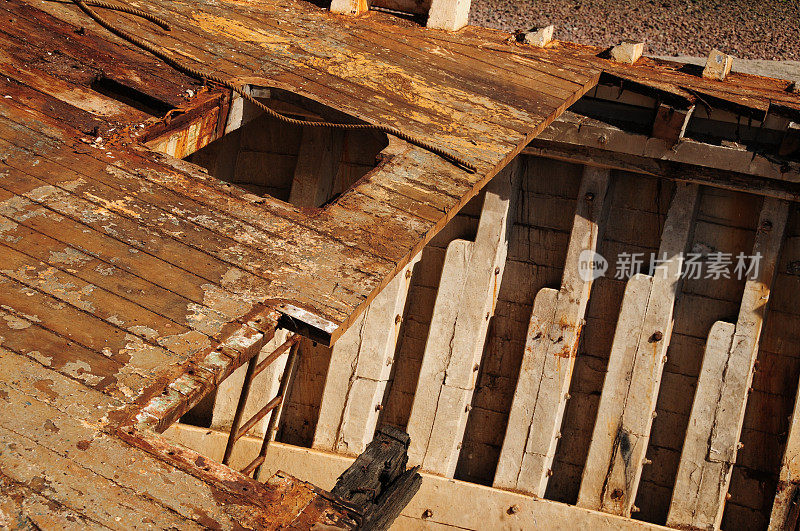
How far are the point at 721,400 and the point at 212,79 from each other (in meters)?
4.04

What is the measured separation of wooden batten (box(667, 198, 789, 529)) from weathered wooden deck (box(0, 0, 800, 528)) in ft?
3.23

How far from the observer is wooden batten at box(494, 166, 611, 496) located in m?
6.33

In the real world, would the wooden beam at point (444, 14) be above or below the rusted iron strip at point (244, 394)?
above

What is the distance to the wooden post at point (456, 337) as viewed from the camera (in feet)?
20.8

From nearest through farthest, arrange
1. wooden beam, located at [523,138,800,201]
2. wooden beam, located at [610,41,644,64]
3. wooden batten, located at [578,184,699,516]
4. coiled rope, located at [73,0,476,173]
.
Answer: coiled rope, located at [73,0,476,173] → wooden beam, located at [523,138,800,201] → wooden batten, located at [578,184,699,516] → wooden beam, located at [610,41,644,64]

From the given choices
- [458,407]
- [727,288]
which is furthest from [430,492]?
[727,288]

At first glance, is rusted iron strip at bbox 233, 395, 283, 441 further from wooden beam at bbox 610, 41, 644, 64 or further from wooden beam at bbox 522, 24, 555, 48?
wooden beam at bbox 610, 41, 644, 64

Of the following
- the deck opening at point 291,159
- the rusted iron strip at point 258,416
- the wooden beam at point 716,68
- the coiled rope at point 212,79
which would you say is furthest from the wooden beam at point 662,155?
the rusted iron strip at point 258,416

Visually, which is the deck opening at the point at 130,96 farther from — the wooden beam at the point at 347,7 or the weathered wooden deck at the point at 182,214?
the wooden beam at the point at 347,7

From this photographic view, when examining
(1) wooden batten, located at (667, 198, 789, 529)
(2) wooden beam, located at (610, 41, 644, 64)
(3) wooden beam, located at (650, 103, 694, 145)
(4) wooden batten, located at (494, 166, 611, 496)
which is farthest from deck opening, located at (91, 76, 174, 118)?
(1) wooden batten, located at (667, 198, 789, 529)

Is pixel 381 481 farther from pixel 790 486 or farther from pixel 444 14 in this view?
pixel 444 14

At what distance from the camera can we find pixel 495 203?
21.2 feet

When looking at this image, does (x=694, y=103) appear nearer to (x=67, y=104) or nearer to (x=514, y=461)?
(x=514, y=461)

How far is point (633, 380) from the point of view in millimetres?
6312
